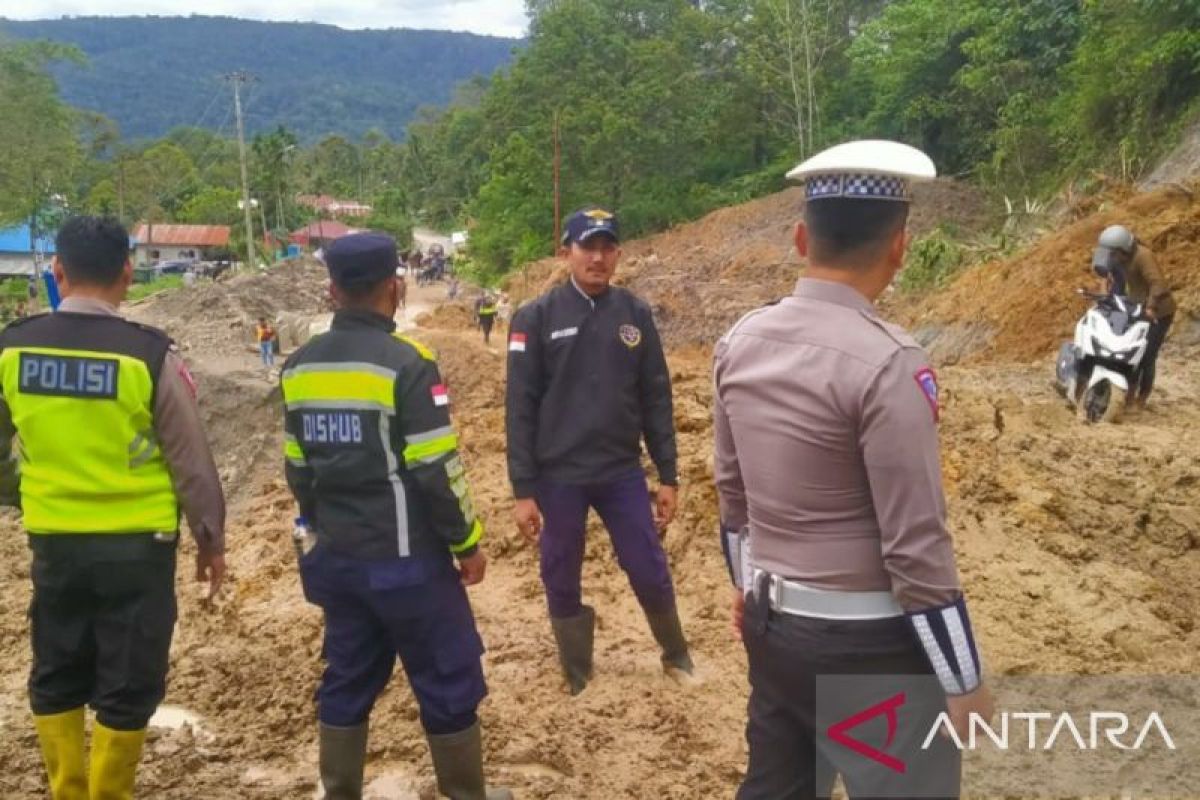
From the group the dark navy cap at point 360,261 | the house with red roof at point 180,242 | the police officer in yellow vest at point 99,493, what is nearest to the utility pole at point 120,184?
the house with red roof at point 180,242

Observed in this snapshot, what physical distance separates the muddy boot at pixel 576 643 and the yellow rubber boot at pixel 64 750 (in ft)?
5.54

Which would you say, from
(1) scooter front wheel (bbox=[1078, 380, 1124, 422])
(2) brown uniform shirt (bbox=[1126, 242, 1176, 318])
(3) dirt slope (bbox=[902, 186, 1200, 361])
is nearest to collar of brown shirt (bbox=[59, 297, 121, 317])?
(1) scooter front wheel (bbox=[1078, 380, 1124, 422])

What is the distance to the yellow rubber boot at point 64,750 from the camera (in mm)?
3176

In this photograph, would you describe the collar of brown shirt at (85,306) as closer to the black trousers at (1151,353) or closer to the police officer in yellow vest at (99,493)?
the police officer in yellow vest at (99,493)

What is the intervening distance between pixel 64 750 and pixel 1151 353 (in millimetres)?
7016

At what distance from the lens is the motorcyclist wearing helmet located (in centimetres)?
754

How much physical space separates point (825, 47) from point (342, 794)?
36985mm

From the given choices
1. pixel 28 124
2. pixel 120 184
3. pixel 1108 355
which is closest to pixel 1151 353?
pixel 1108 355

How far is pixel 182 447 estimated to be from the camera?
3123 mm

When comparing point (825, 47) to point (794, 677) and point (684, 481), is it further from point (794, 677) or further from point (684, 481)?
point (794, 677)

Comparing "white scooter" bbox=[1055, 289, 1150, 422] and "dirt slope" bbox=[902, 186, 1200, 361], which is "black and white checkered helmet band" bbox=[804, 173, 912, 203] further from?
"dirt slope" bbox=[902, 186, 1200, 361]

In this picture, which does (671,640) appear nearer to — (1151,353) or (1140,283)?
(1151,353)

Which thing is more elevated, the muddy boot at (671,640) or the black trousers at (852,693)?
the black trousers at (852,693)

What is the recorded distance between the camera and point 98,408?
3.01 m
